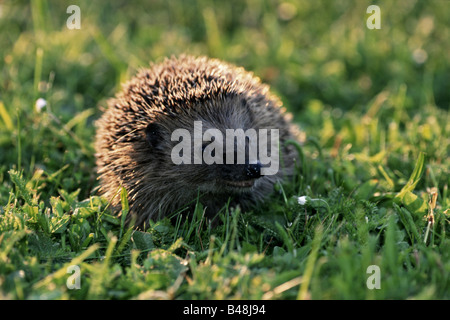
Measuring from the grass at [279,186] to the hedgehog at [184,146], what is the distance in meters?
0.25

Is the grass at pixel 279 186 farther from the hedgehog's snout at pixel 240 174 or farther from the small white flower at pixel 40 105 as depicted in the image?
the hedgehog's snout at pixel 240 174

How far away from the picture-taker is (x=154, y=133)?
454cm

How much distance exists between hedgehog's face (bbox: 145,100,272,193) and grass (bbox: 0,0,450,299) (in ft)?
1.07

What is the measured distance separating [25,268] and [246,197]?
77.8 inches

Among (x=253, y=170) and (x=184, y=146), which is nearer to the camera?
(x=253, y=170)

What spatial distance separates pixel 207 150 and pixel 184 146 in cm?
25

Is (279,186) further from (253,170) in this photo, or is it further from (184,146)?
(184,146)

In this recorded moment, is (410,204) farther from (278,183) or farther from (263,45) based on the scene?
(263,45)

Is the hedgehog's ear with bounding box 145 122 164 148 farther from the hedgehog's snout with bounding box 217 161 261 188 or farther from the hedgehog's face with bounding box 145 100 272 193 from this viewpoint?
the hedgehog's snout with bounding box 217 161 261 188

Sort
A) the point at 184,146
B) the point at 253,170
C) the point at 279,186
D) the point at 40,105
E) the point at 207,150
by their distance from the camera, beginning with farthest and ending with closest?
the point at 40,105 → the point at 279,186 → the point at 184,146 → the point at 207,150 → the point at 253,170

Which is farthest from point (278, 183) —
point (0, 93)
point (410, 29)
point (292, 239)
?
point (410, 29)

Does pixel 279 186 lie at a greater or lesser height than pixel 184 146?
lesser

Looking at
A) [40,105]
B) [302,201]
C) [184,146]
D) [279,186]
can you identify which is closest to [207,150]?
[184,146]

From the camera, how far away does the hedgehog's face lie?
4.21 metres
